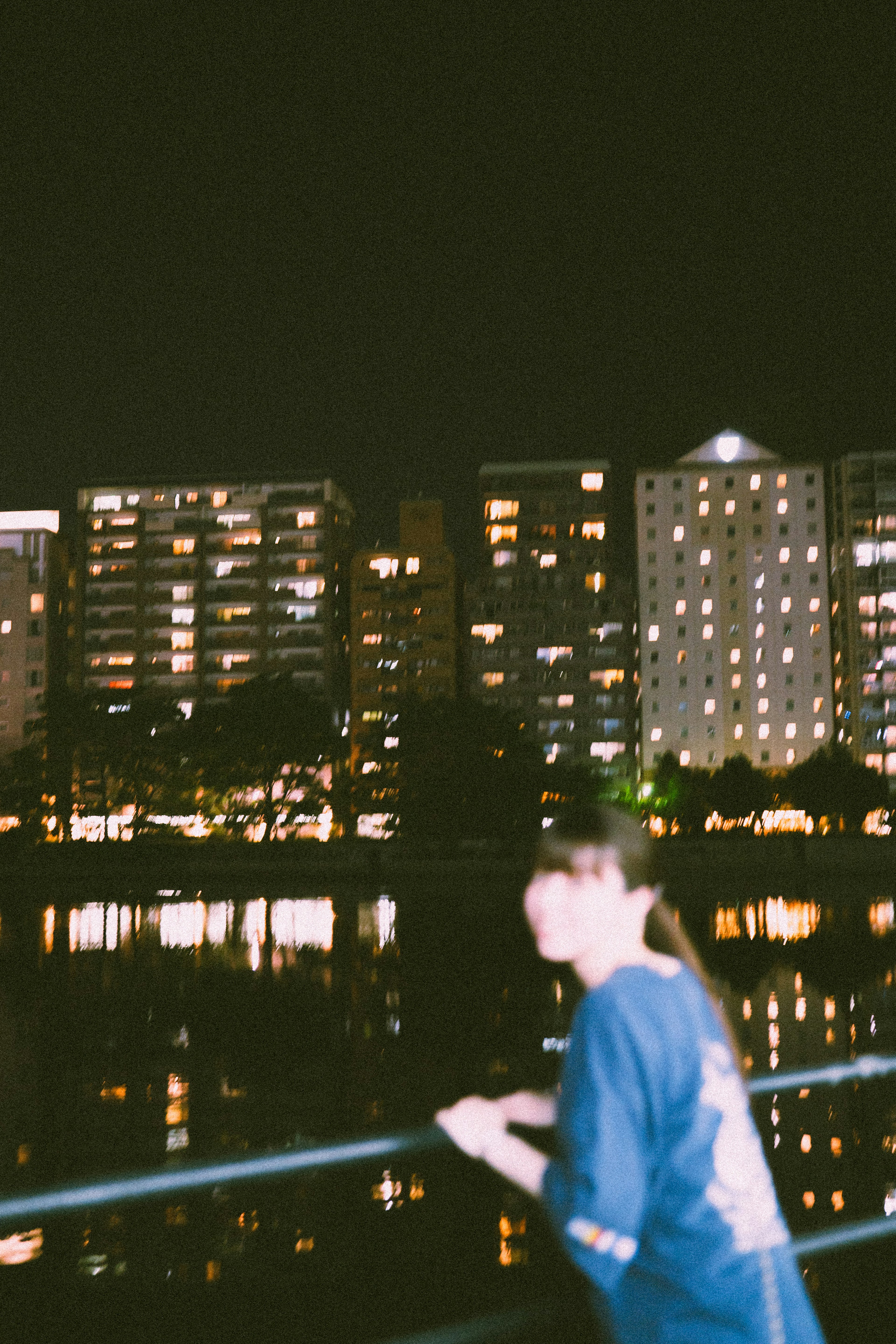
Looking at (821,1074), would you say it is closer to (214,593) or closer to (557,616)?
(557,616)

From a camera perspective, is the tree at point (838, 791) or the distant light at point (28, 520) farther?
the distant light at point (28, 520)

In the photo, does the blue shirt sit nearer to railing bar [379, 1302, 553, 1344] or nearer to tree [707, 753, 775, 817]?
railing bar [379, 1302, 553, 1344]

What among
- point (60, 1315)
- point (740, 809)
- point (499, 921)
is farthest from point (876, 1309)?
point (740, 809)

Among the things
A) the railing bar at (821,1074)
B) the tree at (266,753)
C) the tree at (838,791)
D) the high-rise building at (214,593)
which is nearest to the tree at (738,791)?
the tree at (838,791)

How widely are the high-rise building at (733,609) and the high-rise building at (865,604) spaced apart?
189 cm

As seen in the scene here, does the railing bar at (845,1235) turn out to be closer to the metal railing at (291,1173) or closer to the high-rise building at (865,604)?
the metal railing at (291,1173)

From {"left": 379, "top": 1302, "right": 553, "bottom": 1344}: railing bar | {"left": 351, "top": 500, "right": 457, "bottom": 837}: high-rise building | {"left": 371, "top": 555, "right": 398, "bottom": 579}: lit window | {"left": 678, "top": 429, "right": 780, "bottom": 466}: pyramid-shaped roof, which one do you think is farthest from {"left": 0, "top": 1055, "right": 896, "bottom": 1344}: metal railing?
{"left": 678, "top": 429, "right": 780, "bottom": 466}: pyramid-shaped roof

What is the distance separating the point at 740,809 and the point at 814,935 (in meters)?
58.3

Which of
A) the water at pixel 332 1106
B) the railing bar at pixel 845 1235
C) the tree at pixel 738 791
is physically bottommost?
the tree at pixel 738 791

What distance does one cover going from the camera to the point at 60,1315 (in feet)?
25.5

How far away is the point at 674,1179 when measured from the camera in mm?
2344

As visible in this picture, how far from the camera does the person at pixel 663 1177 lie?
225cm

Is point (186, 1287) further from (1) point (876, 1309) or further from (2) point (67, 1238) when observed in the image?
(1) point (876, 1309)

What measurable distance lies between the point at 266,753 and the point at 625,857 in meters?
75.3
